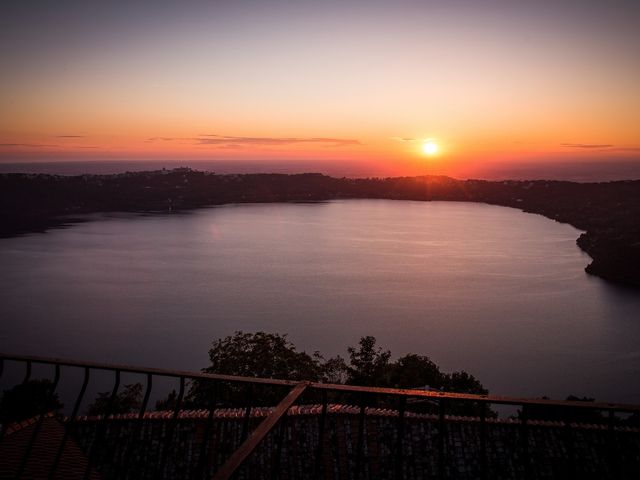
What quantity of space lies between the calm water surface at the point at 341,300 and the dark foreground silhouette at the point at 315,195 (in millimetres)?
5211

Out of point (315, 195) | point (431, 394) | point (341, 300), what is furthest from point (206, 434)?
point (315, 195)

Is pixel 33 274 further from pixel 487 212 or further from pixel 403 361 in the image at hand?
pixel 487 212

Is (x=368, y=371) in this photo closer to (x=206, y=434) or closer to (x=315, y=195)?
(x=206, y=434)

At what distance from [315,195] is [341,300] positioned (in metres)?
93.6

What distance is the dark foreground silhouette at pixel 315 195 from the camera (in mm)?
60406

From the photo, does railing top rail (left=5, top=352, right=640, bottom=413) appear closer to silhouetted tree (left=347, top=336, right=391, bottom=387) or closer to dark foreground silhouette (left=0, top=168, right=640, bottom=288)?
silhouetted tree (left=347, top=336, right=391, bottom=387)

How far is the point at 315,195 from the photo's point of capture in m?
131

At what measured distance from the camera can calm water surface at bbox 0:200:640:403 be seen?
2825cm

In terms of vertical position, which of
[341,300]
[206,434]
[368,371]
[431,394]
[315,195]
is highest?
[431,394]

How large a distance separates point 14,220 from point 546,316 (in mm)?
83851

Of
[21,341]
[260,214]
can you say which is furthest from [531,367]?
[260,214]

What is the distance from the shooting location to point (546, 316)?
35.1 metres

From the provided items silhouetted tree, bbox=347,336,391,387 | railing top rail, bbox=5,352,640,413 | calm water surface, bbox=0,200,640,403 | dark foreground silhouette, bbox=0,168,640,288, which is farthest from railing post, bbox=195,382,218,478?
dark foreground silhouette, bbox=0,168,640,288

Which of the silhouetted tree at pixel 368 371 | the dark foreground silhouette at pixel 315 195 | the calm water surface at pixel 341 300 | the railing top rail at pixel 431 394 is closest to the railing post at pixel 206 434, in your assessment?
the railing top rail at pixel 431 394
